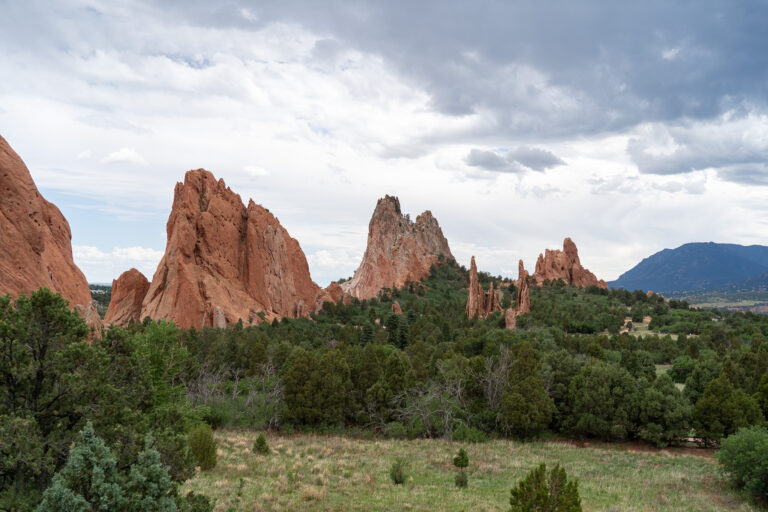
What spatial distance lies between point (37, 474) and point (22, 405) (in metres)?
1.40

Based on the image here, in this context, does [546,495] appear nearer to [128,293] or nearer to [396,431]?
[396,431]

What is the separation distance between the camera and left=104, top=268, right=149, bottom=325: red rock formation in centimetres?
8125

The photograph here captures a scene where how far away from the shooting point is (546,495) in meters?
11.1

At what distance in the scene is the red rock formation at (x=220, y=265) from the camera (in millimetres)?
75938

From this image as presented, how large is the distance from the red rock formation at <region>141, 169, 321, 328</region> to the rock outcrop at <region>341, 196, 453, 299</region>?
35.4 m

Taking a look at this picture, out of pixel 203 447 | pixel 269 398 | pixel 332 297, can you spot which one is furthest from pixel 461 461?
pixel 332 297

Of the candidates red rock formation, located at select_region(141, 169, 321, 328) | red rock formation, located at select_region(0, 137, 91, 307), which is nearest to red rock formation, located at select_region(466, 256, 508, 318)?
red rock formation, located at select_region(141, 169, 321, 328)

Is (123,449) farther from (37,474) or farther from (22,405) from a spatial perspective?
(22,405)

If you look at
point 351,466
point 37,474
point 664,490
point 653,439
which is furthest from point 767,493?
point 37,474

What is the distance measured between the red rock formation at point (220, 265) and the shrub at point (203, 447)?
54.3 metres

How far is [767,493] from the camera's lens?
69.6 feet

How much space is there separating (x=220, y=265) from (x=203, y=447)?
65060 mm

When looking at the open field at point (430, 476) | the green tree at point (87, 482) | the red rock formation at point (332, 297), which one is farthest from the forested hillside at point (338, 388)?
the red rock formation at point (332, 297)

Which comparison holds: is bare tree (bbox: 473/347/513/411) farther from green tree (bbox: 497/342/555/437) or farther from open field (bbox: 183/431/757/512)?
open field (bbox: 183/431/757/512)
